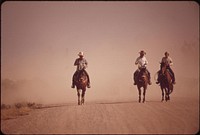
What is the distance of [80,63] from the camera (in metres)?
9.07

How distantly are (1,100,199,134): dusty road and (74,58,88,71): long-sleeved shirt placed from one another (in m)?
1.02

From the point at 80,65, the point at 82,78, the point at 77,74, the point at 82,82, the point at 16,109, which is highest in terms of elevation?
the point at 80,65

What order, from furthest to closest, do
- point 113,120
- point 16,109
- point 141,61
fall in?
1. point 141,61
2. point 16,109
3. point 113,120

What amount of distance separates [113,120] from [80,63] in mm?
1830

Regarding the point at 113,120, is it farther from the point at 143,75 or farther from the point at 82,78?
the point at 143,75

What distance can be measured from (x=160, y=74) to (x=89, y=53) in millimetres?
1945

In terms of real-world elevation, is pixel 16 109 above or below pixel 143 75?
below

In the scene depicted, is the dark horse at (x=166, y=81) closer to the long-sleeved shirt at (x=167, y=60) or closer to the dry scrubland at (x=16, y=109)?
the long-sleeved shirt at (x=167, y=60)

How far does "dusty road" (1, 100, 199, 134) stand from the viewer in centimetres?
784

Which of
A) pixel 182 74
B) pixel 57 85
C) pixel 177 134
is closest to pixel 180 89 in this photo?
pixel 182 74

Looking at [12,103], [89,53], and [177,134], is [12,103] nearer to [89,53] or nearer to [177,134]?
[89,53]

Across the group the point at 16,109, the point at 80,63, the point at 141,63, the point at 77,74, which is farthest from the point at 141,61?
the point at 16,109

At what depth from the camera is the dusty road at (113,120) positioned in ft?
25.7

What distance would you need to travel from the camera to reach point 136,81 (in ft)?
30.8
